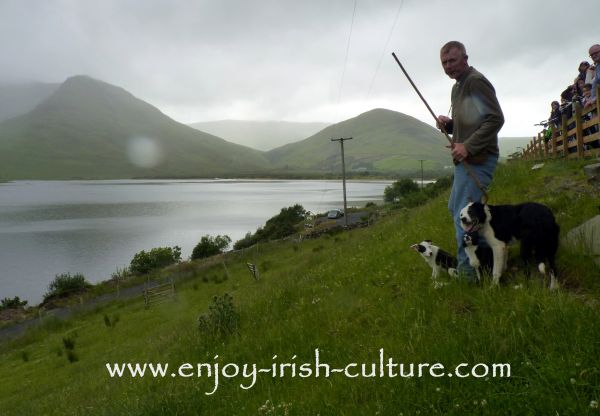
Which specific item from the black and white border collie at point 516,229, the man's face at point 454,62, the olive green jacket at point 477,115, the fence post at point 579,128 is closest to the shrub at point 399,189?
the fence post at point 579,128

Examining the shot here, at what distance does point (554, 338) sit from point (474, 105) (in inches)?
133

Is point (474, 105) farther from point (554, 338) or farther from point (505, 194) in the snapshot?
point (505, 194)

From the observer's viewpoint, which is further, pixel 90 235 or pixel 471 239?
pixel 90 235

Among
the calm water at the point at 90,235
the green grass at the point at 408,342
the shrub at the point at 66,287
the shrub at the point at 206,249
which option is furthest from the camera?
the shrub at the point at 206,249

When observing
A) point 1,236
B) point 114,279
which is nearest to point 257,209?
point 1,236

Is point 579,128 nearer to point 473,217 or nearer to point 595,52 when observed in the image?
point 595,52

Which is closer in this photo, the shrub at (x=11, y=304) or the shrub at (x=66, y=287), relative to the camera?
the shrub at (x=11, y=304)

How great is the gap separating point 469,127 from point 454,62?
980 millimetres

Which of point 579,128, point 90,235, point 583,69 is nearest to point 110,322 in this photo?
point 579,128

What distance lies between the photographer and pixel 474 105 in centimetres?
560

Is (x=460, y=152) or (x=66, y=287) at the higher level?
(x=460, y=152)

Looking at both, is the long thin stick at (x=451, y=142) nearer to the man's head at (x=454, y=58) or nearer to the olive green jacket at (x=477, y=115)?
the olive green jacket at (x=477, y=115)

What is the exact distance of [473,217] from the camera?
5.36m

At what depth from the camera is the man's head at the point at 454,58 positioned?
5629 millimetres
